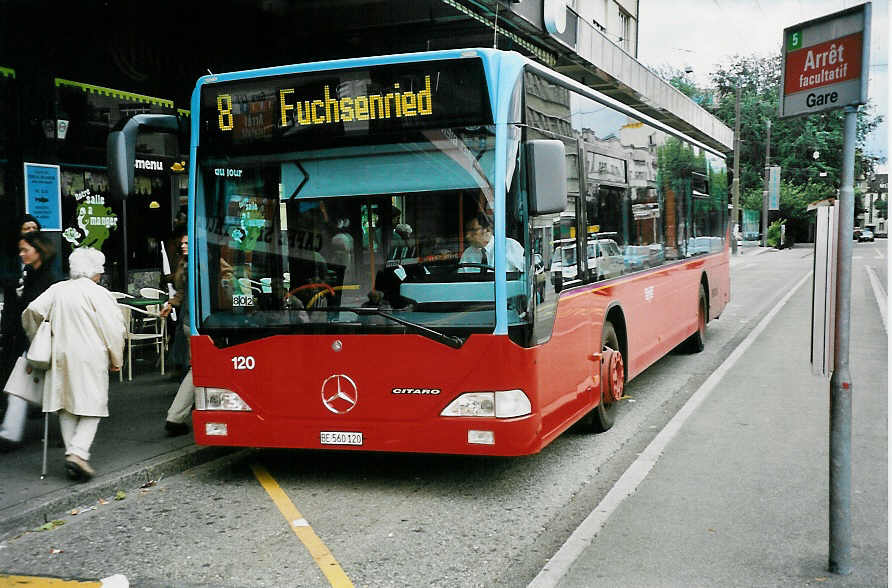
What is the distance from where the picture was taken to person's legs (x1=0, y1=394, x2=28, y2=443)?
274 inches

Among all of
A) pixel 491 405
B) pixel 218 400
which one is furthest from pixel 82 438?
pixel 491 405

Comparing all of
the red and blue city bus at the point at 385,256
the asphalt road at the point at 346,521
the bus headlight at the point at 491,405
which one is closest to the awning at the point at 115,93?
the red and blue city bus at the point at 385,256

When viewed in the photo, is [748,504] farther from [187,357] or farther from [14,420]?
[14,420]

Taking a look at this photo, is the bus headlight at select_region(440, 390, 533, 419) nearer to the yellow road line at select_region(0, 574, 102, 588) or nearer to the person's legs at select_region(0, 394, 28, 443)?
the yellow road line at select_region(0, 574, 102, 588)

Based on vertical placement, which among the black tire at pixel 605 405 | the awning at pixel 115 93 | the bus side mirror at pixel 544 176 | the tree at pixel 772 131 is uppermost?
the tree at pixel 772 131

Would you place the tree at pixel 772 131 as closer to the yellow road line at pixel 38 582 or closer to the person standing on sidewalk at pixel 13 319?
the person standing on sidewalk at pixel 13 319

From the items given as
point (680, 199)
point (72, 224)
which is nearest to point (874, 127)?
point (680, 199)

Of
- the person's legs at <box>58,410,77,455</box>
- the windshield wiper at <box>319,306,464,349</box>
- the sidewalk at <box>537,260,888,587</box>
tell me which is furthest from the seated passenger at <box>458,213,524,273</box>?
the person's legs at <box>58,410,77,455</box>

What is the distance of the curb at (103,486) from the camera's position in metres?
5.50

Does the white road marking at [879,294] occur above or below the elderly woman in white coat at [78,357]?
below

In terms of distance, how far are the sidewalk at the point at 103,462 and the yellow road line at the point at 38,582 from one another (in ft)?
2.69

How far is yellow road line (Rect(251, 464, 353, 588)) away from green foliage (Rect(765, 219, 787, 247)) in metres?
63.6

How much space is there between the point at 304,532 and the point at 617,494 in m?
2.12

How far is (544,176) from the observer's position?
220 inches
